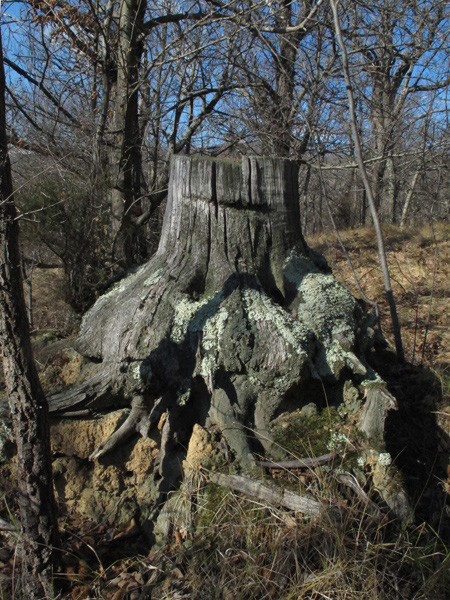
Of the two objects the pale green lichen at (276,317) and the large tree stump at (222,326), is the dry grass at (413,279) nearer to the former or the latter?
the large tree stump at (222,326)

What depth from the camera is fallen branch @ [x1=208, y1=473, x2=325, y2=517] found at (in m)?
2.08

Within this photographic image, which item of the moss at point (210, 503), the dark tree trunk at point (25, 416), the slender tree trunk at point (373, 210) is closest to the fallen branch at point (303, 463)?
the moss at point (210, 503)

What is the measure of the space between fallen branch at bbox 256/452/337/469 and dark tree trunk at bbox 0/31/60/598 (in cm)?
108

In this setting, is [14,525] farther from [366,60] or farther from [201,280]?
[366,60]

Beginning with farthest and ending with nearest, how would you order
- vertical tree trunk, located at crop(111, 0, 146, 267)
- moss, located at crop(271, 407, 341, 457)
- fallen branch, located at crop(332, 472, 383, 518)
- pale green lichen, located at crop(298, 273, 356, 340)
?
vertical tree trunk, located at crop(111, 0, 146, 267) < pale green lichen, located at crop(298, 273, 356, 340) < moss, located at crop(271, 407, 341, 457) < fallen branch, located at crop(332, 472, 383, 518)

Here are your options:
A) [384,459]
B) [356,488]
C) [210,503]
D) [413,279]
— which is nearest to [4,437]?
[210,503]

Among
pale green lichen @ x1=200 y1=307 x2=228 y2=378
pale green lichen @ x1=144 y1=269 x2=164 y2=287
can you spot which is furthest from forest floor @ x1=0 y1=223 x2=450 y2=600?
pale green lichen @ x1=144 y1=269 x2=164 y2=287

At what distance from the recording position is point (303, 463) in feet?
7.52

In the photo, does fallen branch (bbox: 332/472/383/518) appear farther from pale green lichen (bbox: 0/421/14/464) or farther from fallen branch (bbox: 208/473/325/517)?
pale green lichen (bbox: 0/421/14/464)

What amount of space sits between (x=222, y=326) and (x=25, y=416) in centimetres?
112

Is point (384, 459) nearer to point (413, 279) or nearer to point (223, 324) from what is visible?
point (223, 324)

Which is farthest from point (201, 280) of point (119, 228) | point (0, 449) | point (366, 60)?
point (366, 60)

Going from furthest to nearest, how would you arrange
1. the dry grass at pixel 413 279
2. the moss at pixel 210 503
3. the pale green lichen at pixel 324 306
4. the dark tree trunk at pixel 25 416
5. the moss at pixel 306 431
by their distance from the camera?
1. the dry grass at pixel 413 279
2. the pale green lichen at pixel 324 306
3. the moss at pixel 306 431
4. the moss at pixel 210 503
5. the dark tree trunk at pixel 25 416

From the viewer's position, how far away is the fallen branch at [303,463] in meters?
2.31
